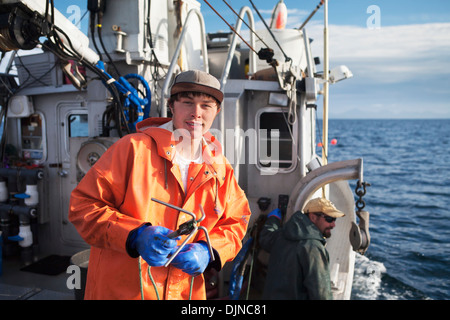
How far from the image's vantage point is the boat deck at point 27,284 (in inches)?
157

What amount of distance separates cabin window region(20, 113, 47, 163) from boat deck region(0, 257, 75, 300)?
6.08ft

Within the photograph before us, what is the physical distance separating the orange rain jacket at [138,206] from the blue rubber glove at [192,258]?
0.36ft

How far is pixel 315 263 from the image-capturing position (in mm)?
3381

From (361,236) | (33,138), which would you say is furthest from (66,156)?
(361,236)

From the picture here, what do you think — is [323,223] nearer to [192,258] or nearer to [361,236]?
[361,236]

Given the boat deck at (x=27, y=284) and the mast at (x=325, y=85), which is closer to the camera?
the boat deck at (x=27, y=284)

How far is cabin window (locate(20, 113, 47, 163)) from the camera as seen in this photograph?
6.31 metres

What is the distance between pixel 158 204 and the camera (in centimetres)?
186

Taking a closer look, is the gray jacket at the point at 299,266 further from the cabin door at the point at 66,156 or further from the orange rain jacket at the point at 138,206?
the cabin door at the point at 66,156

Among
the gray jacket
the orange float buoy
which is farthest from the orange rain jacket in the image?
the orange float buoy

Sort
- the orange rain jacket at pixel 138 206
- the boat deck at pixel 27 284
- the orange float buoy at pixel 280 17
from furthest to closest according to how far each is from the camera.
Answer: the orange float buoy at pixel 280 17, the boat deck at pixel 27 284, the orange rain jacket at pixel 138 206

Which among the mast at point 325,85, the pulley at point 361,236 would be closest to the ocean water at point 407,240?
the mast at point 325,85

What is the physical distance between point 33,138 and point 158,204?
565cm

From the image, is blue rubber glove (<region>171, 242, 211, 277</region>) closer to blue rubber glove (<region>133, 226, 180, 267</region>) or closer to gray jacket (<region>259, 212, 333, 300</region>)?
blue rubber glove (<region>133, 226, 180, 267</region>)
